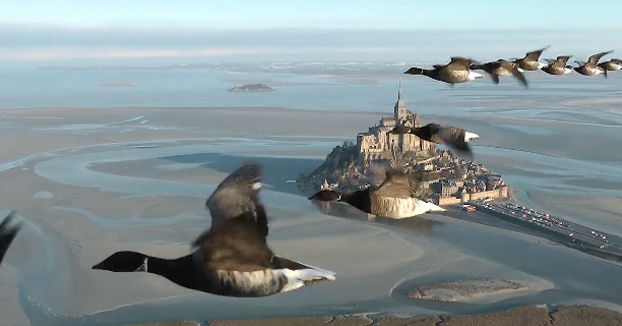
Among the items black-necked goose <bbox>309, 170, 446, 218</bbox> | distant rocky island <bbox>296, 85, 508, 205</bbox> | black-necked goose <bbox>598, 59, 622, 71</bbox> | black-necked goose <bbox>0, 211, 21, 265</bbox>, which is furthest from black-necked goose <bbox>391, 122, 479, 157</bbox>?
distant rocky island <bbox>296, 85, 508, 205</bbox>

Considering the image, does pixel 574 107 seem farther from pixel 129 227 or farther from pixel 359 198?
pixel 359 198

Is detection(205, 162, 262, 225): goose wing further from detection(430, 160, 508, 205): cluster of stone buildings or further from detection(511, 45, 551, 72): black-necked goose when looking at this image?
detection(430, 160, 508, 205): cluster of stone buildings

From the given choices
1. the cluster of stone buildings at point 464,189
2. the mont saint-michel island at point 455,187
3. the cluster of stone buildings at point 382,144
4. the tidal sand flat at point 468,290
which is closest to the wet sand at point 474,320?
the tidal sand flat at point 468,290

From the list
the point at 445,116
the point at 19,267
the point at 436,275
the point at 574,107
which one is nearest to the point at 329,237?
the point at 436,275

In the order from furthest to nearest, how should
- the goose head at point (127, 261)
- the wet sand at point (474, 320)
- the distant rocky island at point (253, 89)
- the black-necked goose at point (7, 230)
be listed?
the distant rocky island at point (253, 89) → the wet sand at point (474, 320) → the goose head at point (127, 261) → the black-necked goose at point (7, 230)

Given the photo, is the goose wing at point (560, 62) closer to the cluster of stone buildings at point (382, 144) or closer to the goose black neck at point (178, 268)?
the goose black neck at point (178, 268)

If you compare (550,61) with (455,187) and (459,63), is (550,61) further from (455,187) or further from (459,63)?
(455,187)

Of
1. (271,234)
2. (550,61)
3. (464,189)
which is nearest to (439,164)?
(464,189)

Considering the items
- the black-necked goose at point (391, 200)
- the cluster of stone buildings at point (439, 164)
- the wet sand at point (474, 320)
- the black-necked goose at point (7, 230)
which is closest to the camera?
the black-necked goose at point (7, 230)
